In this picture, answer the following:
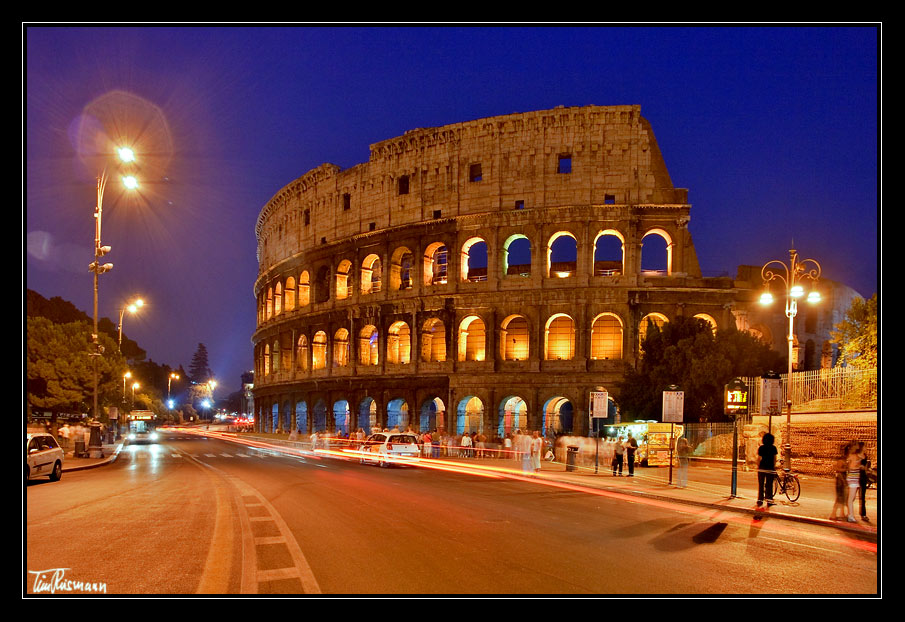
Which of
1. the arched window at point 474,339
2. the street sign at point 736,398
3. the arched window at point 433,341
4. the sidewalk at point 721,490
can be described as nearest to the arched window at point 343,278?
the arched window at point 433,341

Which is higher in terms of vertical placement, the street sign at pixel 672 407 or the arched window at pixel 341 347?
the arched window at pixel 341 347

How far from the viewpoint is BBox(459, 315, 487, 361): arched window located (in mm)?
44500

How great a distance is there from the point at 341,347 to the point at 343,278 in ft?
17.3

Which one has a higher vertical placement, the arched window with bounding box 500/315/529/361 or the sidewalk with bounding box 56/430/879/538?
the arched window with bounding box 500/315/529/361

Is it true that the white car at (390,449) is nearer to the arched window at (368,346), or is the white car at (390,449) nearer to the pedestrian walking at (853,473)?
the pedestrian walking at (853,473)

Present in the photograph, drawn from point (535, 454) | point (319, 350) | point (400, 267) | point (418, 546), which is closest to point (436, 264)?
point (400, 267)

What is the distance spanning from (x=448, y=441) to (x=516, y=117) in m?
21.1

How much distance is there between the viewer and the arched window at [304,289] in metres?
55.6

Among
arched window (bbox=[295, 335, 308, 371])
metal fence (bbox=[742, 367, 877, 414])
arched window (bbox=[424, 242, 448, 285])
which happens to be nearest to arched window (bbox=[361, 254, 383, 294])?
arched window (bbox=[424, 242, 448, 285])

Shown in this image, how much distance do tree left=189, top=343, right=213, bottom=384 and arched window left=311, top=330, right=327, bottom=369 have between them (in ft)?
424

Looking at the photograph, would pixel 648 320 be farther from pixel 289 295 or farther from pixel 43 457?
pixel 43 457

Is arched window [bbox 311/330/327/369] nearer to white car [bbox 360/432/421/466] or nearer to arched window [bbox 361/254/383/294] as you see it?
arched window [bbox 361/254/383/294]

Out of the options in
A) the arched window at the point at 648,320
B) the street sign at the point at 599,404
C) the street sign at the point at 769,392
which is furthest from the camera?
the arched window at the point at 648,320

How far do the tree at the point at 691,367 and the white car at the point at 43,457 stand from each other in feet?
79.8
